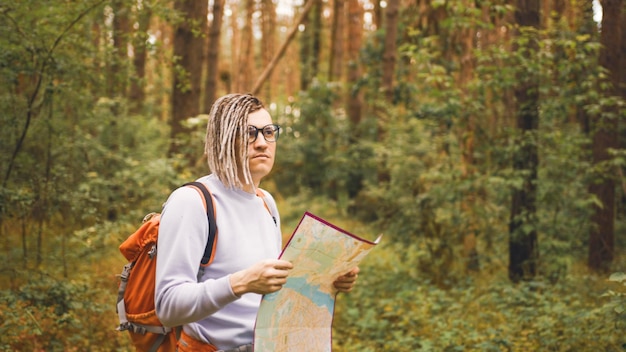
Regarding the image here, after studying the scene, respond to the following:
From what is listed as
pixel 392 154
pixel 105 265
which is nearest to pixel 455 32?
pixel 392 154

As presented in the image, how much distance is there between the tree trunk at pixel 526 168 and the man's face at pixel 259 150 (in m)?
6.77

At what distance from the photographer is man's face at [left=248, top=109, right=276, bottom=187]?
2441mm

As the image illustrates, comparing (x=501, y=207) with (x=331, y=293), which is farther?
(x=501, y=207)

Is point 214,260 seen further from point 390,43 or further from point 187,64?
point 390,43

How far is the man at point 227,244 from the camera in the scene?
2076 mm

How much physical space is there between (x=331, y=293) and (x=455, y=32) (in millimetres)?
12010

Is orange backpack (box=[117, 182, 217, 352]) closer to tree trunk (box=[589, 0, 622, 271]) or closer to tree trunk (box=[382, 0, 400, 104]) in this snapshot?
tree trunk (box=[589, 0, 622, 271])

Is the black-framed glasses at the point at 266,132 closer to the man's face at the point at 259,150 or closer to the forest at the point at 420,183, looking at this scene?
the man's face at the point at 259,150

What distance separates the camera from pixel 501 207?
9.78m

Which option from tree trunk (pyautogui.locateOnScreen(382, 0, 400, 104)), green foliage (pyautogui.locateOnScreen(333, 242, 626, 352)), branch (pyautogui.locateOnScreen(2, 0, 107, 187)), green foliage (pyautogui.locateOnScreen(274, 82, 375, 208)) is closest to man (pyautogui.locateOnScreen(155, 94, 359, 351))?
green foliage (pyautogui.locateOnScreen(333, 242, 626, 352))

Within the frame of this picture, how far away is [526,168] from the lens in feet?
29.3

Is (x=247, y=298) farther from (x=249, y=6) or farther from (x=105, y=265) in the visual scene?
(x=249, y=6)

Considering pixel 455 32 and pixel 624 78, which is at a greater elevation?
pixel 455 32

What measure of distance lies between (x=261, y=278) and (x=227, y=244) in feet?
0.93
